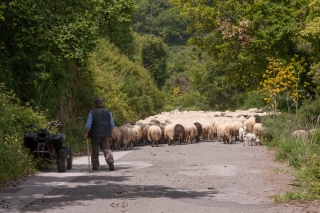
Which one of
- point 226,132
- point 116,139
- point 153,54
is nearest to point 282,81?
point 226,132

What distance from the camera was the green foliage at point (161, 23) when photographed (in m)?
135

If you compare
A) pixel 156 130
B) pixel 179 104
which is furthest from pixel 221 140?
pixel 179 104

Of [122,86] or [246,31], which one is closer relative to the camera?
[246,31]

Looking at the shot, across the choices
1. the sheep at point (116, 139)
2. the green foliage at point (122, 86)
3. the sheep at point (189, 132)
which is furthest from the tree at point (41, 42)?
the green foliage at point (122, 86)

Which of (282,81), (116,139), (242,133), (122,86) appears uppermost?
(122,86)

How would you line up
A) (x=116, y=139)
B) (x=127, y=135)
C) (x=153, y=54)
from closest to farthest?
(x=116, y=139)
(x=127, y=135)
(x=153, y=54)

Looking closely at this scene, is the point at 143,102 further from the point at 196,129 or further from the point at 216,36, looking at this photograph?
the point at 196,129

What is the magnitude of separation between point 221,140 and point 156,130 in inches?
167

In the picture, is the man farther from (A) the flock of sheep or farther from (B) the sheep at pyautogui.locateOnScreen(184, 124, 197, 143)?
(B) the sheep at pyautogui.locateOnScreen(184, 124, 197, 143)

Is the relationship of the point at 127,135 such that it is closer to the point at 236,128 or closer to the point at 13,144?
the point at 236,128

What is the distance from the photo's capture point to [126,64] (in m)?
50.3

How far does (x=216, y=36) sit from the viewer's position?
36938mm

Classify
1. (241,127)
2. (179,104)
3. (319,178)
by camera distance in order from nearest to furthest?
1. (319,178)
2. (241,127)
3. (179,104)

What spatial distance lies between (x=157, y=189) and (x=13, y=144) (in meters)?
4.90
